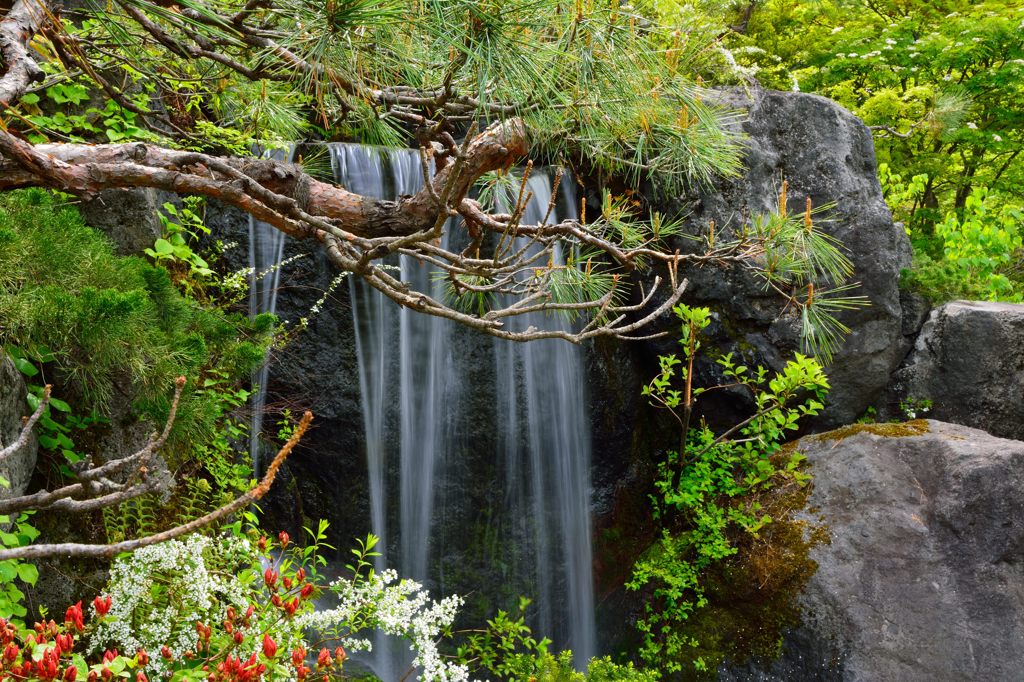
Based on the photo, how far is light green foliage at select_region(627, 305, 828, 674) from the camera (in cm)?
469

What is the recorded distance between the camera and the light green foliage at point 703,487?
15.4 feet

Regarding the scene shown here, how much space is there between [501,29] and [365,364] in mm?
3527

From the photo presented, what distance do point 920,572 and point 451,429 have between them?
311cm

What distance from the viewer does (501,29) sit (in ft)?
7.50

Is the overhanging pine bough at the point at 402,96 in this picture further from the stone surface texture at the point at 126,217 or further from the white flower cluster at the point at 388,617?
the white flower cluster at the point at 388,617

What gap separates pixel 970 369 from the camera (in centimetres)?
538

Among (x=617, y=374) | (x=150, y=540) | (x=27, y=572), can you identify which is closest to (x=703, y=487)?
(x=617, y=374)

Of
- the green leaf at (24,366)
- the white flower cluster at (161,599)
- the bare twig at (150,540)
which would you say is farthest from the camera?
the green leaf at (24,366)

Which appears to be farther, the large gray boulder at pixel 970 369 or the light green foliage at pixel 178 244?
the large gray boulder at pixel 970 369

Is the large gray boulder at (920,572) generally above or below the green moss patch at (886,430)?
below

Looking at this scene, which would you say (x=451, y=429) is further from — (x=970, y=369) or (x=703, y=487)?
(x=970, y=369)

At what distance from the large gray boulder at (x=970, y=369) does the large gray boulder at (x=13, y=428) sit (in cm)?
530

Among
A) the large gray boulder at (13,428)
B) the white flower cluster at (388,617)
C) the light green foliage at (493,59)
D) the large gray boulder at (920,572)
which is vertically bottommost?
the large gray boulder at (920,572)

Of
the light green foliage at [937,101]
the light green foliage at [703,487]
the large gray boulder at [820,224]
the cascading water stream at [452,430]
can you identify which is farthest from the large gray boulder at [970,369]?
the cascading water stream at [452,430]
